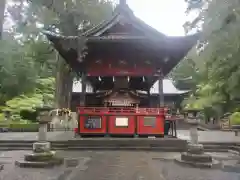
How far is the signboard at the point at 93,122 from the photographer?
1841 cm

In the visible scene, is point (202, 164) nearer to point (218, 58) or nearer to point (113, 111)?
point (113, 111)

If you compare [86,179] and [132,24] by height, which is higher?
[132,24]

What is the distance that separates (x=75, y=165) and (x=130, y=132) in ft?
24.3

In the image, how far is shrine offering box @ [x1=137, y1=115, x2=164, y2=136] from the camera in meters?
18.4

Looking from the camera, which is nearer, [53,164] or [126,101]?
[53,164]

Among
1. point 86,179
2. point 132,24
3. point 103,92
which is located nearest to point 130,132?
point 103,92

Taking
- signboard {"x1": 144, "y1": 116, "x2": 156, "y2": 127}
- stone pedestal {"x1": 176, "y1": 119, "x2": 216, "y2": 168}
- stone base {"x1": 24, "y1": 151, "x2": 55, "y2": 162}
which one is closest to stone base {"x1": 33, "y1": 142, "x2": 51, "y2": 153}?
stone base {"x1": 24, "y1": 151, "x2": 55, "y2": 162}

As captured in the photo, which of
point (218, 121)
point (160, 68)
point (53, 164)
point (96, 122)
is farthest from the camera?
point (218, 121)

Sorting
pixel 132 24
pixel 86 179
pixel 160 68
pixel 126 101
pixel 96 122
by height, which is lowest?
pixel 86 179

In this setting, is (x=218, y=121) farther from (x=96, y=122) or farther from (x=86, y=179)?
(x=86, y=179)

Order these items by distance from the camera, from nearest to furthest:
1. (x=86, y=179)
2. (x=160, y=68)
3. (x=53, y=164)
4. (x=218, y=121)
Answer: (x=86, y=179) < (x=53, y=164) < (x=160, y=68) < (x=218, y=121)

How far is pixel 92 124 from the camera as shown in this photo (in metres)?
18.5

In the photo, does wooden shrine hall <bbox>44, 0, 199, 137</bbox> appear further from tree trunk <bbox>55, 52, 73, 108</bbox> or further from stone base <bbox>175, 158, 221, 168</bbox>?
tree trunk <bbox>55, 52, 73, 108</bbox>

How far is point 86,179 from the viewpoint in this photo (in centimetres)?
886
